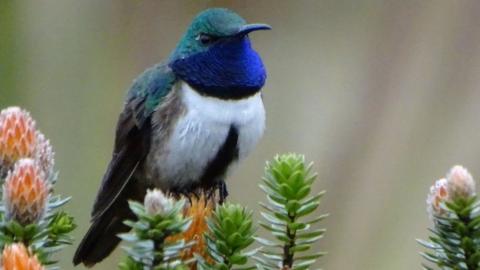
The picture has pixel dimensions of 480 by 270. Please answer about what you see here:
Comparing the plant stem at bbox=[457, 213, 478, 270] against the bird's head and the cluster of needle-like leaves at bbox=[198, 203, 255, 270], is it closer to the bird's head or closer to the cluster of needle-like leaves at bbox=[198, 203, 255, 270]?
the cluster of needle-like leaves at bbox=[198, 203, 255, 270]

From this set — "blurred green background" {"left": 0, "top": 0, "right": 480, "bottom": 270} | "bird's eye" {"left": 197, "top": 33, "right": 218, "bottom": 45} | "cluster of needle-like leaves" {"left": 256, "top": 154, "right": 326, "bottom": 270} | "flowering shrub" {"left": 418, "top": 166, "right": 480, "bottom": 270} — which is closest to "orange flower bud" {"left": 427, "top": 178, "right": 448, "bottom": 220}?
"flowering shrub" {"left": 418, "top": 166, "right": 480, "bottom": 270}

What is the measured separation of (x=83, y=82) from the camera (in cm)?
302

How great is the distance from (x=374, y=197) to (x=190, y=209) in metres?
1.74

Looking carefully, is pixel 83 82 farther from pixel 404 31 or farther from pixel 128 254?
pixel 128 254

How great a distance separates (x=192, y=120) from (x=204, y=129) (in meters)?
0.03

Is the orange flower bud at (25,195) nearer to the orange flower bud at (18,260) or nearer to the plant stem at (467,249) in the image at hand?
the orange flower bud at (18,260)

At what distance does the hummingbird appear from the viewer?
7.51 feet

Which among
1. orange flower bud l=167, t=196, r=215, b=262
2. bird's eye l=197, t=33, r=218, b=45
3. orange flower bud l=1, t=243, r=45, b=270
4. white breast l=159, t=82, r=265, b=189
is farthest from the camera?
bird's eye l=197, t=33, r=218, b=45

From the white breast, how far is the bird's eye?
0.12 m

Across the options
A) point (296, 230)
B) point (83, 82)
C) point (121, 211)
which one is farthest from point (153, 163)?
point (296, 230)

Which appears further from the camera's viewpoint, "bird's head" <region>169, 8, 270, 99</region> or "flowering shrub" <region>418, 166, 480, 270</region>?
"bird's head" <region>169, 8, 270, 99</region>

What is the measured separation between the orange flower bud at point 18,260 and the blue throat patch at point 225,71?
1.36 meters

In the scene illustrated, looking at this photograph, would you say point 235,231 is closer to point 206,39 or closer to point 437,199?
point 437,199

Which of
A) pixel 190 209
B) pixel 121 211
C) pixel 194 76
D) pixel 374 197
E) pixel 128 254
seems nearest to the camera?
pixel 128 254
